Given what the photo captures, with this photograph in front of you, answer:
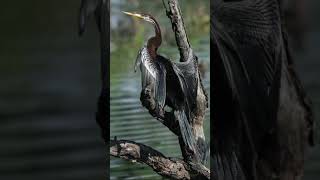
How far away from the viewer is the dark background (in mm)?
3883

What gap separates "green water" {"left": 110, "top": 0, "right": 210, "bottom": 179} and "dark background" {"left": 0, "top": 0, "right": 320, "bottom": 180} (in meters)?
0.12

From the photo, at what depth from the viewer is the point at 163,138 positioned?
163 inches

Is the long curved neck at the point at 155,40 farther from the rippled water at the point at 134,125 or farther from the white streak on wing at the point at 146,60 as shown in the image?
the rippled water at the point at 134,125

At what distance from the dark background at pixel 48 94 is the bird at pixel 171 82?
326mm

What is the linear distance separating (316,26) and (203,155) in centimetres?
112

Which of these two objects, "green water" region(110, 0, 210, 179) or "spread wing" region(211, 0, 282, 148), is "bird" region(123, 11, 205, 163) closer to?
"green water" region(110, 0, 210, 179)

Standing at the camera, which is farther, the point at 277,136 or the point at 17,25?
the point at 277,136

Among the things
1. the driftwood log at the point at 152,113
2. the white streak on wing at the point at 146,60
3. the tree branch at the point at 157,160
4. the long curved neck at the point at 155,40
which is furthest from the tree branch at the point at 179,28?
the tree branch at the point at 157,160

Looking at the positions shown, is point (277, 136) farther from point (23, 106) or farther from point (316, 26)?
point (23, 106)

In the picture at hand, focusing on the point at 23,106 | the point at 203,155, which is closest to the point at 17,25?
the point at 23,106

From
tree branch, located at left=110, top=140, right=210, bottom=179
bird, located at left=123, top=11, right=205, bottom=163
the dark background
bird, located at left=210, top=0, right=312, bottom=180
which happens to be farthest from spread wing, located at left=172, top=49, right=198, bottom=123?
the dark background

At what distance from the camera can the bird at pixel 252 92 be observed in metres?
4.14

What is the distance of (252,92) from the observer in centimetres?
418

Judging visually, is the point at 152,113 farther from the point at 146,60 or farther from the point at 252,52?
the point at 252,52
